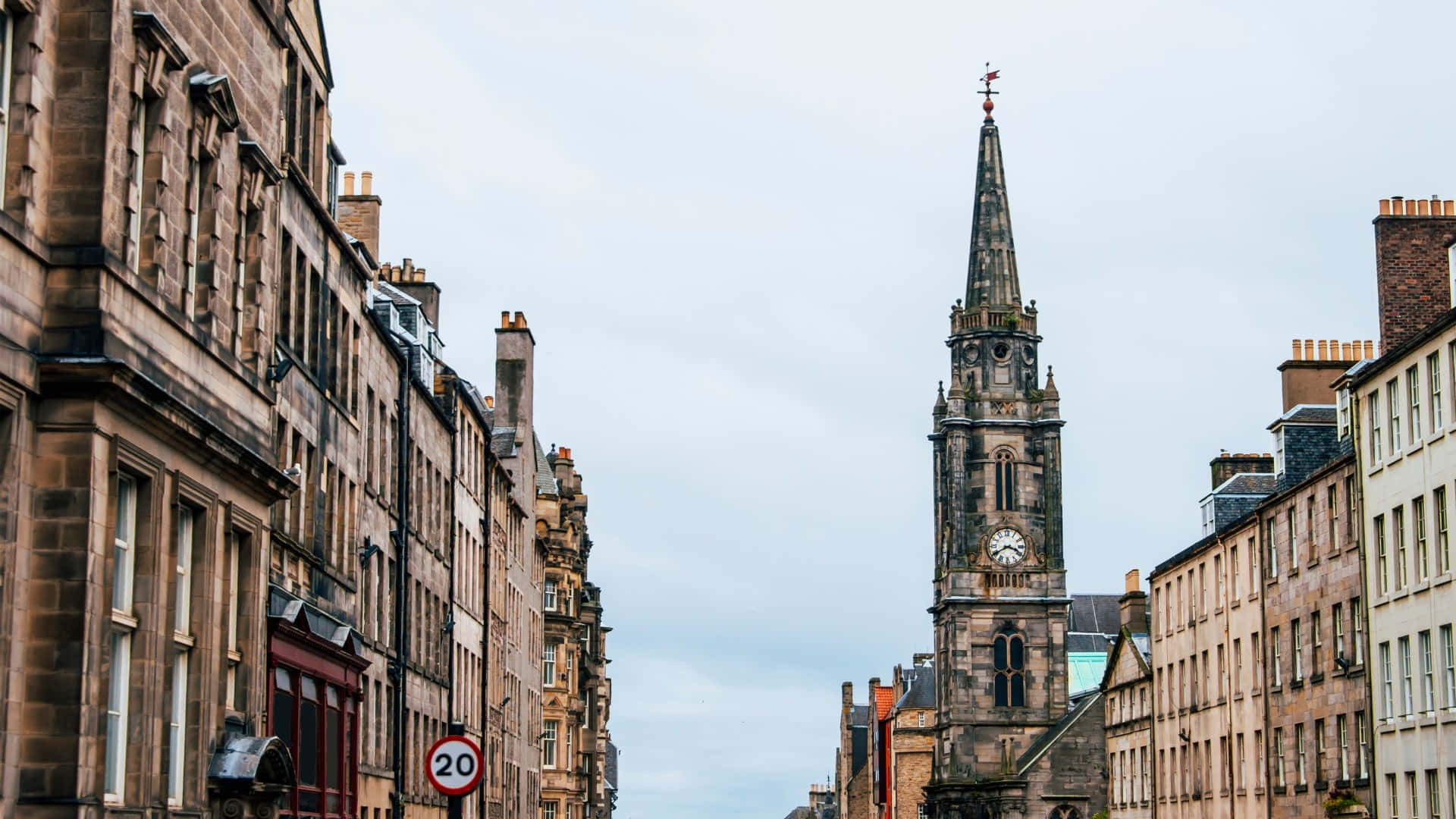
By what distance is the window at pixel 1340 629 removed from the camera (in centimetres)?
4609

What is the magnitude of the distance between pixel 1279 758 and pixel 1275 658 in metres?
2.56

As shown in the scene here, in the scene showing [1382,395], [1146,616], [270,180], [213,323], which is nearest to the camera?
[213,323]

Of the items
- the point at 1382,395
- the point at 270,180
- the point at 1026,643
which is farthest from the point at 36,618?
the point at 1026,643

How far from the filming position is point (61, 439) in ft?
55.8

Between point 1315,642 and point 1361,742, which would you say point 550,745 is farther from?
point 1361,742

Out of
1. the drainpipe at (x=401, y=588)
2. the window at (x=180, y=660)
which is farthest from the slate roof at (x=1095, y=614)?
the window at (x=180, y=660)

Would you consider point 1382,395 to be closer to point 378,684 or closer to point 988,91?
point 378,684

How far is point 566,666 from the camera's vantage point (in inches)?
3036

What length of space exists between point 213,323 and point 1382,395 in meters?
29.0

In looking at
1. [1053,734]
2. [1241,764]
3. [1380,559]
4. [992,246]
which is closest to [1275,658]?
[1241,764]

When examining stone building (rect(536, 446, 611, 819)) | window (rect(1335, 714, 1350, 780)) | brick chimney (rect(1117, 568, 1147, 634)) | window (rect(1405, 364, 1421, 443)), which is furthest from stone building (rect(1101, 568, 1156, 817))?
window (rect(1405, 364, 1421, 443))

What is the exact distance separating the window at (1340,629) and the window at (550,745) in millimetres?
35255

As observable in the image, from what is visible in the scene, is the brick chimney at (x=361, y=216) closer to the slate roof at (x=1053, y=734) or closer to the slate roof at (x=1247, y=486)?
the slate roof at (x=1247, y=486)

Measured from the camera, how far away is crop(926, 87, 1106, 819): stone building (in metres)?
108
